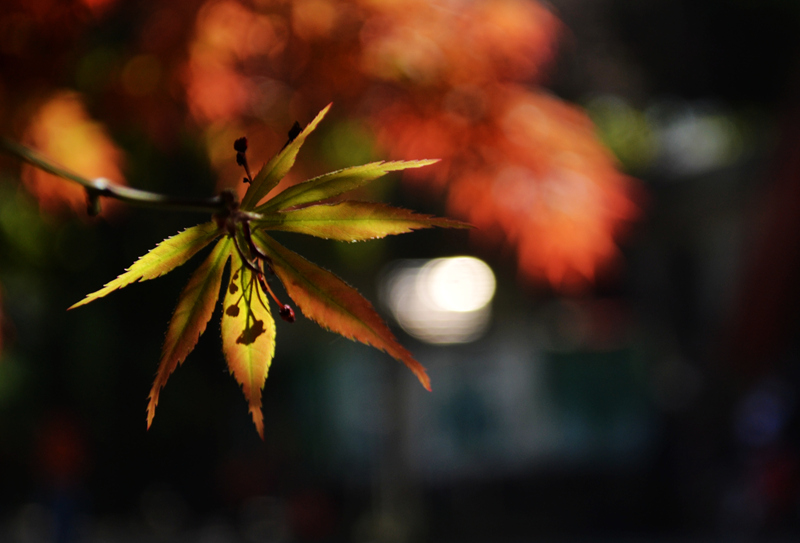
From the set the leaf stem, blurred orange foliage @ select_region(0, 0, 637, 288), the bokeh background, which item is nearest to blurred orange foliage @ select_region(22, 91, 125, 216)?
blurred orange foliage @ select_region(0, 0, 637, 288)

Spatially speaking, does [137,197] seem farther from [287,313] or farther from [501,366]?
[501,366]

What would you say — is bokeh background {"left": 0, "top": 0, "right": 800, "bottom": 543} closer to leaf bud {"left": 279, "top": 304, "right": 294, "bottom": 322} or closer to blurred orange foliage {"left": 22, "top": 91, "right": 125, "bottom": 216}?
blurred orange foliage {"left": 22, "top": 91, "right": 125, "bottom": 216}

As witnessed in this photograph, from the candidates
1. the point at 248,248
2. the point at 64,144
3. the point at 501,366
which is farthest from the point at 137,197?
the point at 501,366

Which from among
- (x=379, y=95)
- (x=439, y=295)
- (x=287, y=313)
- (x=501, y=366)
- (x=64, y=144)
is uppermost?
(x=439, y=295)

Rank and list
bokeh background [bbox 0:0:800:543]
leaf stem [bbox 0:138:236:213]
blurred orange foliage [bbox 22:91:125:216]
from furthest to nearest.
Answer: bokeh background [bbox 0:0:800:543], blurred orange foliage [bbox 22:91:125:216], leaf stem [bbox 0:138:236:213]

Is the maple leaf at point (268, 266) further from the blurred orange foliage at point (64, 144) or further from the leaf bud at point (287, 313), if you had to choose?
the blurred orange foliage at point (64, 144)

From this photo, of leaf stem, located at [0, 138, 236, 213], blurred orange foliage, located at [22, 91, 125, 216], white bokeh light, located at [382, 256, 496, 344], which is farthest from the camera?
white bokeh light, located at [382, 256, 496, 344]

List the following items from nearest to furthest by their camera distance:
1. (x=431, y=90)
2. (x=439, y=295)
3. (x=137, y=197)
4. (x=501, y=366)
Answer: (x=137, y=197)
(x=431, y=90)
(x=439, y=295)
(x=501, y=366)

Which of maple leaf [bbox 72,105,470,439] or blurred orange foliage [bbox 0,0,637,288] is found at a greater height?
blurred orange foliage [bbox 0,0,637,288]

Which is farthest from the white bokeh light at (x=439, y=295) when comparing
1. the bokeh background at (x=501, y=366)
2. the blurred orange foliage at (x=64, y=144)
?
the blurred orange foliage at (x=64, y=144)
